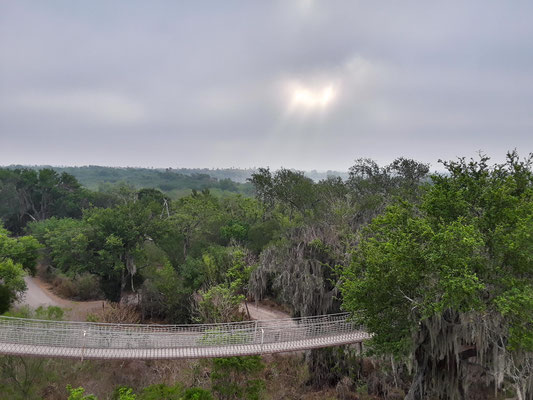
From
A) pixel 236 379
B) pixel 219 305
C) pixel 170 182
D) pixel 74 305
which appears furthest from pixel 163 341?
pixel 170 182

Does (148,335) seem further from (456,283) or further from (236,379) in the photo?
(456,283)

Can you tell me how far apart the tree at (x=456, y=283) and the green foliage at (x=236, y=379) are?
4779 mm

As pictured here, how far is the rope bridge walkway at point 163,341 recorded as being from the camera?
13719 mm

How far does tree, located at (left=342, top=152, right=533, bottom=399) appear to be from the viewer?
10508mm

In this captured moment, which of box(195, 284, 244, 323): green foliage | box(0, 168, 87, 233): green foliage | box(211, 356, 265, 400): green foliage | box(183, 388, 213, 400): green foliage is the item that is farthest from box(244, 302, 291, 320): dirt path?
box(0, 168, 87, 233): green foliage

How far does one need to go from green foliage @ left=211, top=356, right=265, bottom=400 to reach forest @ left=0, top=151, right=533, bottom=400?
0.06 metres

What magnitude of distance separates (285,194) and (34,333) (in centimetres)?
2390

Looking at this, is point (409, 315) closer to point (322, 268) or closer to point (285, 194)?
point (322, 268)

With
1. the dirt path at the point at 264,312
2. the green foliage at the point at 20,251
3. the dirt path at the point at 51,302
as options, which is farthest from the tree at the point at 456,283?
the green foliage at the point at 20,251

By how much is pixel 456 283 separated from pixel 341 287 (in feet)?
14.3

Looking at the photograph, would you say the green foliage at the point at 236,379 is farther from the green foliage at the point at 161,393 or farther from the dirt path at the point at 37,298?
the dirt path at the point at 37,298

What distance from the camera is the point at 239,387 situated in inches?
559

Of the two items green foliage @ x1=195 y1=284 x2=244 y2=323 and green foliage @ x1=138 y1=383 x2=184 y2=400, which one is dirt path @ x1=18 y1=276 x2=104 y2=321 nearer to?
green foliage @ x1=195 y1=284 x2=244 y2=323

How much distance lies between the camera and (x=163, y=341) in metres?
14.7
